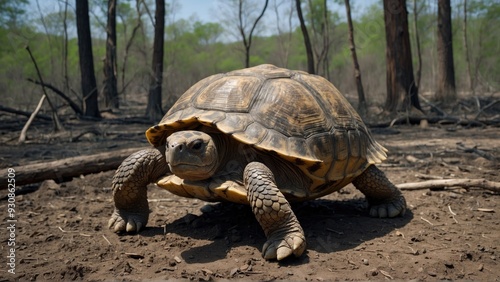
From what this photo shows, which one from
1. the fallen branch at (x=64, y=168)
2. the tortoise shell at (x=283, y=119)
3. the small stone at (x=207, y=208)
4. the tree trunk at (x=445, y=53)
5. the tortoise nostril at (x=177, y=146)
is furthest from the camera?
the tree trunk at (x=445, y=53)

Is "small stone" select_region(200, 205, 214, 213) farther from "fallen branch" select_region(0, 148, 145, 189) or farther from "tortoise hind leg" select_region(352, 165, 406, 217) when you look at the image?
"tortoise hind leg" select_region(352, 165, 406, 217)

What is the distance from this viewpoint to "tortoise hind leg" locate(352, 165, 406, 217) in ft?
12.5

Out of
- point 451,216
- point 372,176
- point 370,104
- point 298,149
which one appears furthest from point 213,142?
point 370,104

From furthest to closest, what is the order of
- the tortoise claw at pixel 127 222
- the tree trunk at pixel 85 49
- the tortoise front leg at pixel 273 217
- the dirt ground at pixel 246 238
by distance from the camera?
the tree trunk at pixel 85 49 → the tortoise claw at pixel 127 222 → the tortoise front leg at pixel 273 217 → the dirt ground at pixel 246 238

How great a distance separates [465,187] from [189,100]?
116 inches

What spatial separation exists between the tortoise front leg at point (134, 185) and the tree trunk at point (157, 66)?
28.2 feet

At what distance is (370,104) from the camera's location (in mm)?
14938

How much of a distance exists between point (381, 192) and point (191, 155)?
1.90m

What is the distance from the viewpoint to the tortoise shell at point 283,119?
10.2 feet

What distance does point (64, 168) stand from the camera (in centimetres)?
486

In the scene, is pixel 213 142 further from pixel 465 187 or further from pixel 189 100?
pixel 465 187

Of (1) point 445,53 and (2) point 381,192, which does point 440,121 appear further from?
(2) point 381,192

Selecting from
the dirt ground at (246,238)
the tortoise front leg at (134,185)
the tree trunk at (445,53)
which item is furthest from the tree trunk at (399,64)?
the tortoise front leg at (134,185)

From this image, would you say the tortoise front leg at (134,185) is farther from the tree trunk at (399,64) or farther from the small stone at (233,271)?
the tree trunk at (399,64)
